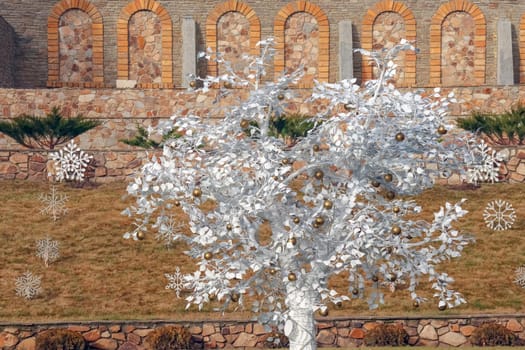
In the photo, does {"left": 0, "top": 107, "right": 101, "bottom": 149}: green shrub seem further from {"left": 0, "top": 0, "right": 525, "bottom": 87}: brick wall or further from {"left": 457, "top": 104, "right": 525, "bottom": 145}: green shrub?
{"left": 457, "top": 104, "right": 525, "bottom": 145}: green shrub

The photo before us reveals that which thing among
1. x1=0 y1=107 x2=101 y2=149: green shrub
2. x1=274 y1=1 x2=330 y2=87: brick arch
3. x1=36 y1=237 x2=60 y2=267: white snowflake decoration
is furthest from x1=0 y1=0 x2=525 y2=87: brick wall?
x1=36 y1=237 x2=60 y2=267: white snowflake decoration

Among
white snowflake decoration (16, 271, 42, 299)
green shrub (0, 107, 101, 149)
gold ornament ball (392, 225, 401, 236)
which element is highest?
green shrub (0, 107, 101, 149)

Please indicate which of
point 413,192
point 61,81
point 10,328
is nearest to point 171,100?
point 61,81

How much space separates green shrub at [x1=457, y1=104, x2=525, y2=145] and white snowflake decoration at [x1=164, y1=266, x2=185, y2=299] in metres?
11.8

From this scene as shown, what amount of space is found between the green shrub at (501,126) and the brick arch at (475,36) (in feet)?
25.3

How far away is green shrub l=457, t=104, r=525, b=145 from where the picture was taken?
38.6 m

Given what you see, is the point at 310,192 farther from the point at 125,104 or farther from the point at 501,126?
the point at 125,104

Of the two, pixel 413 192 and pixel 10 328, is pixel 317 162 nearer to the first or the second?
pixel 413 192

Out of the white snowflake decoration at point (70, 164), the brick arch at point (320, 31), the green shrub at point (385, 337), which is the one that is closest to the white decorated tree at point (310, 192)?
the green shrub at point (385, 337)

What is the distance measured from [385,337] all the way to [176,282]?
5.24 metres

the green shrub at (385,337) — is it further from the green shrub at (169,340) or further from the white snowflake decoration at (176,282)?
the white snowflake decoration at (176,282)

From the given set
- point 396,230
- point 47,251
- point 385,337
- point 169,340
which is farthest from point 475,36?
point 396,230

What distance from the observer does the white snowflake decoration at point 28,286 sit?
29344 mm

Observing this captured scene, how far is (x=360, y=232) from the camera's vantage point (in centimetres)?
2039
